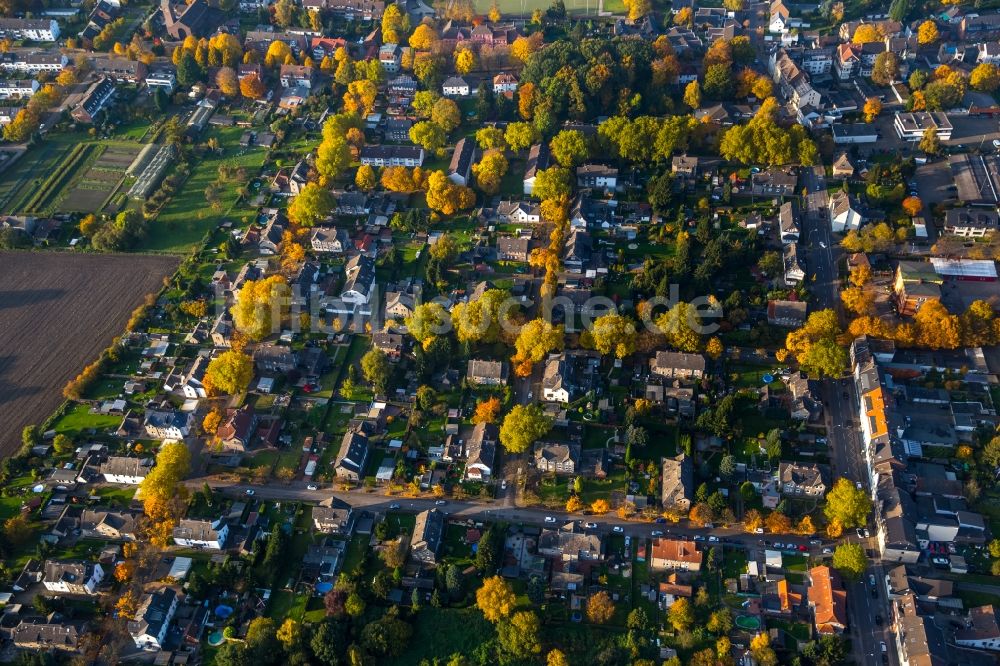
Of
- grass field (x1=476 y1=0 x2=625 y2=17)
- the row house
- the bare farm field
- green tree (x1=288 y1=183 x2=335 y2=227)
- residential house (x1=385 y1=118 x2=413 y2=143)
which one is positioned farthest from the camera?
grass field (x1=476 y1=0 x2=625 y2=17)

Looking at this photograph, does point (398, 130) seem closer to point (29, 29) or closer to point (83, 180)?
point (83, 180)

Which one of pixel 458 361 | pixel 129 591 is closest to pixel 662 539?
pixel 458 361

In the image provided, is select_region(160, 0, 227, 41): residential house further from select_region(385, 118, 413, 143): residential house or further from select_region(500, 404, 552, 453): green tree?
select_region(500, 404, 552, 453): green tree

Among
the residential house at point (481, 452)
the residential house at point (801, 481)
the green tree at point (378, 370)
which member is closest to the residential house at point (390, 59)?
the green tree at point (378, 370)

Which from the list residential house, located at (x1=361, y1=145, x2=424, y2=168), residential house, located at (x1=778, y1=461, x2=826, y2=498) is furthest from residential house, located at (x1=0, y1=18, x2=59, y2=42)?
residential house, located at (x1=778, y1=461, x2=826, y2=498)

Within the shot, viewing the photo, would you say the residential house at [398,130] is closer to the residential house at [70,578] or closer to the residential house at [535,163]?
the residential house at [535,163]
